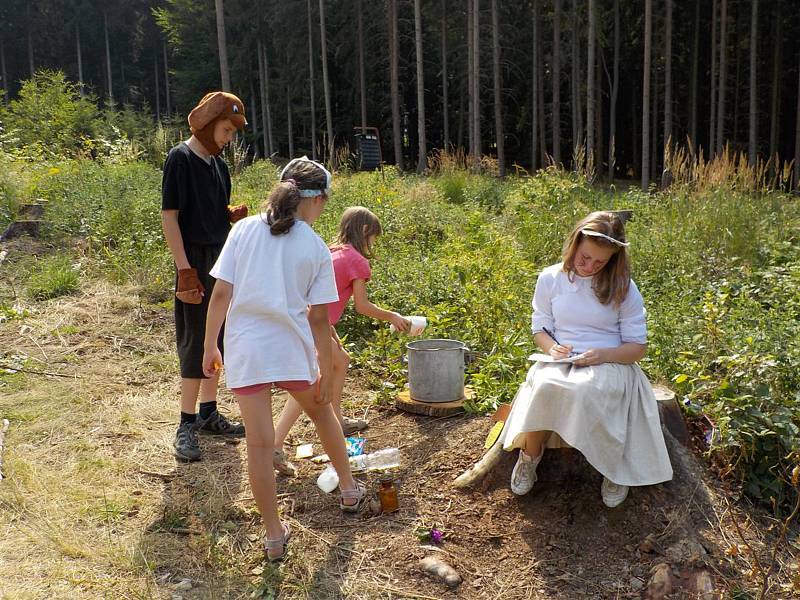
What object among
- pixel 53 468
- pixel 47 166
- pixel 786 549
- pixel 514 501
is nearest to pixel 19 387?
pixel 53 468

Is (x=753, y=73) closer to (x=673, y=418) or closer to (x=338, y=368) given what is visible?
(x=673, y=418)

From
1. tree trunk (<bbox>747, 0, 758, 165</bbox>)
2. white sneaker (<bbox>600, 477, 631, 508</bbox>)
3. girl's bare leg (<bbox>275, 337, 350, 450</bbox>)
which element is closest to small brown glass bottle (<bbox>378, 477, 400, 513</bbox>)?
girl's bare leg (<bbox>275, 337, 350, 450</bbox>)

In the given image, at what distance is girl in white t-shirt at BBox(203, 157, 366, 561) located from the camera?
2.63 meters

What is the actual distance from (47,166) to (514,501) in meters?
12.4

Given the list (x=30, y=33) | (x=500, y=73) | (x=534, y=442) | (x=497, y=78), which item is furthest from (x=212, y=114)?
(x=30, y=33)

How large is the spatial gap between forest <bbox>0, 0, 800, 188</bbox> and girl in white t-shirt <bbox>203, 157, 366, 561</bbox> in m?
15.2

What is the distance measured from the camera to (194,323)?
3717 millimetres

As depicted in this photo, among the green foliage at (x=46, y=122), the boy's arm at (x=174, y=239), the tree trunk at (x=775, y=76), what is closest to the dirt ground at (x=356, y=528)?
the boy's arm at (x=174, y=239)

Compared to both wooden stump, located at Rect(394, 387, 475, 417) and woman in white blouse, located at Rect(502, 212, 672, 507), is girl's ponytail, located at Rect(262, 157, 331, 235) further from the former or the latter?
wooden stump, located at Rect(394, 387, 475, 417)

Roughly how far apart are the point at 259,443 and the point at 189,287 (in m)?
1.19

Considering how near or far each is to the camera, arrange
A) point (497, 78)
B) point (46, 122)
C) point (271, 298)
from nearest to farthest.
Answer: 1. point (271, 298)
2. point (46, 122)
3. point (497, 78)

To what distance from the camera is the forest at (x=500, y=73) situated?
74.5 feet

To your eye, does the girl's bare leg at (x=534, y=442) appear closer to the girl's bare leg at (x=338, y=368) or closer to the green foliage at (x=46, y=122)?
the girl's bare leg at (x=338, y=368)

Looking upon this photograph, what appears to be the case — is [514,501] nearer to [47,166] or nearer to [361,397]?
[361,397]
